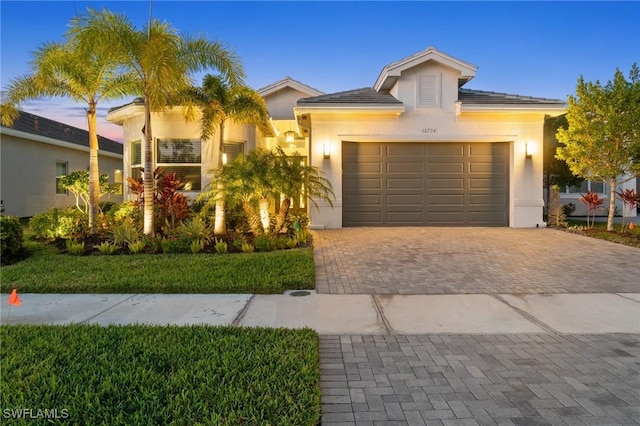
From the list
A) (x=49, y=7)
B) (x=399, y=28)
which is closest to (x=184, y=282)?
(x=49, y=7)

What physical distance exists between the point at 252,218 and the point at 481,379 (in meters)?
7.52

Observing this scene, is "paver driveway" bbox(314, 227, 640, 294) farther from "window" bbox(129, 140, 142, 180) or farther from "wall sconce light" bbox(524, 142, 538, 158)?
"window" bbox(129, 140, 142, 180)

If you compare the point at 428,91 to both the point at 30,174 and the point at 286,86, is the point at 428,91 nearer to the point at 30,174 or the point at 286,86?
the point at 286,86

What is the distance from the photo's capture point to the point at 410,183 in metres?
12.3

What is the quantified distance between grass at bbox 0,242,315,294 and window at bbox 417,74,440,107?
7.22m

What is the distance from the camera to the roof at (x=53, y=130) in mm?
15898

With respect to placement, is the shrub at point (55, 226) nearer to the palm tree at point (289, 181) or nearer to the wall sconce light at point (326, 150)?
the palm tree at point (289, 181)

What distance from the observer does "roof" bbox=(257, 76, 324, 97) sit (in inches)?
625

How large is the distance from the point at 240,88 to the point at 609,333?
9.36m

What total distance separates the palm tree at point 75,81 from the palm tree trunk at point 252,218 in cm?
383

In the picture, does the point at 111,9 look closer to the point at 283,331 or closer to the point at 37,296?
the point at 37,296

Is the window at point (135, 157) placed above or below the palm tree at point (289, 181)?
above

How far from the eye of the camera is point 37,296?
5.25m

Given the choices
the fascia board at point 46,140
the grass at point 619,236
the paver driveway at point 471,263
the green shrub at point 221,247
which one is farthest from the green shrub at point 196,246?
the fascia board at point 46,140
